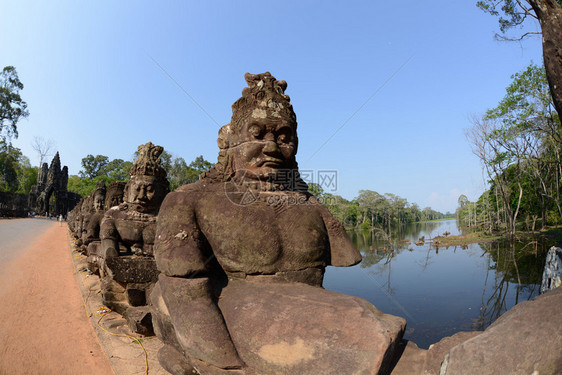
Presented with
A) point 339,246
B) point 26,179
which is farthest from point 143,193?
point 26,179

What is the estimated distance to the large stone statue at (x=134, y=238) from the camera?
4242 mm

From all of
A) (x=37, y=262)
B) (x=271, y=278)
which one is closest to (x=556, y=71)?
(x=271, y=278)

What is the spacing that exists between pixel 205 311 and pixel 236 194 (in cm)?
83

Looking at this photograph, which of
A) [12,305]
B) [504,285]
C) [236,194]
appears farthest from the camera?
[504,285]

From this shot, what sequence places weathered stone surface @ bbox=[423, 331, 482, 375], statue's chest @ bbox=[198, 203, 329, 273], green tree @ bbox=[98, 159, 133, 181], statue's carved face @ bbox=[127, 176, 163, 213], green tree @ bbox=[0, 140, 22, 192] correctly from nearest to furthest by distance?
weathered stone surface @ bbox=[423, 331, 482, 375] < statue's chest @ bbox=[198, 203, 329, 273] < statue's carved face @ bbox=[127, 176, 163, 213] < green tree @ bbox=[98, 159, 133, 181] < green tree @ bbox=[0, 140, 22, 192]

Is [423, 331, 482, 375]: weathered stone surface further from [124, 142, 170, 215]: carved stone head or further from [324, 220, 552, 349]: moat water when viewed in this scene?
[324, 220, 552, 349]: moat water

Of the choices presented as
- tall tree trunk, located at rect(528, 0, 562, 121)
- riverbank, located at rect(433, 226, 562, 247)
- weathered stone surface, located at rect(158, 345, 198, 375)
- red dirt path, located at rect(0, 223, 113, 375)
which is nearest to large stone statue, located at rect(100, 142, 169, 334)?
red dirt path, located at rect(0, 223, 113, 375)

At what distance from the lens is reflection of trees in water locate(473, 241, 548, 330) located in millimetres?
11195

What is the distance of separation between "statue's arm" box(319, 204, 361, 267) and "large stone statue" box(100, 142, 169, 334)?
2.78m

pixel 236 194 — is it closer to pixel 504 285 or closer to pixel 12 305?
pixel 12 305

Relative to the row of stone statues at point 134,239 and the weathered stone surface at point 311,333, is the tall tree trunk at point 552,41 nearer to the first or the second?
the weathered stone surface at point 311,333

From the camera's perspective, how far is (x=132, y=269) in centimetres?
426

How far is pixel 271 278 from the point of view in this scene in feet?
7.08

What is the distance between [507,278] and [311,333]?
17.3 metres
